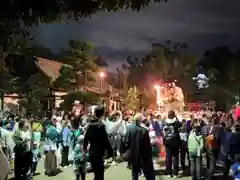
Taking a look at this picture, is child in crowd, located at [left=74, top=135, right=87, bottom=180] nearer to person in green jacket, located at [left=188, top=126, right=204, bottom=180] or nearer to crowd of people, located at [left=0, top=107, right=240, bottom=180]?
crowd of people, located at [left=0, top=107, right=240, bottom=180]

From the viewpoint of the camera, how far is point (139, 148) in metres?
9.66

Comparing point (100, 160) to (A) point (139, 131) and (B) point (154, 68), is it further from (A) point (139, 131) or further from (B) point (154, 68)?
(B) point (154, 68)

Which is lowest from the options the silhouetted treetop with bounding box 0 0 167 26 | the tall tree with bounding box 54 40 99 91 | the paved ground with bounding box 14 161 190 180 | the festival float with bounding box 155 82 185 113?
the paved ground with bounding box 14 161 190 180

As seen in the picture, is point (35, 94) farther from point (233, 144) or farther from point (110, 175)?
point (233, 144)

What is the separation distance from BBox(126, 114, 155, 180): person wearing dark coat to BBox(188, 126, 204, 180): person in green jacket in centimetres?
191

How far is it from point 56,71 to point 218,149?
137ft

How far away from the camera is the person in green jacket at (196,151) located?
37.4ft

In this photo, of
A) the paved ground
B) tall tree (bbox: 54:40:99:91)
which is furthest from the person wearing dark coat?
tall tree (bbox: 54:40:99:91)

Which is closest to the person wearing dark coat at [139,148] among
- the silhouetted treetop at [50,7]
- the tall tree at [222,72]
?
the silhouetted treetop at [50,7]

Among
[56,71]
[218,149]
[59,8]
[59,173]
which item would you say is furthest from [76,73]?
[59,8]

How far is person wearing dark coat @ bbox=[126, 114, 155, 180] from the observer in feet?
31.7

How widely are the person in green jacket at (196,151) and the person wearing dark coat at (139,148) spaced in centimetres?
191

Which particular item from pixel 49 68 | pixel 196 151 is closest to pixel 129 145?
pixel 196 151

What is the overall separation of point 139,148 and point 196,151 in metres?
2.23
